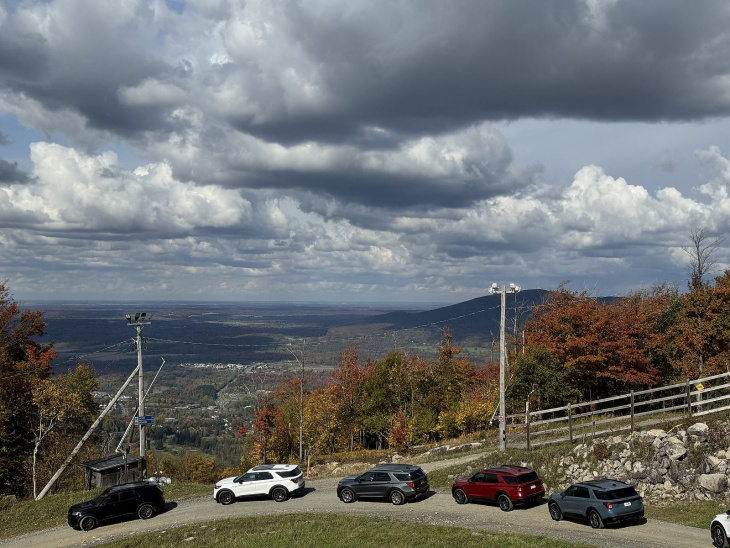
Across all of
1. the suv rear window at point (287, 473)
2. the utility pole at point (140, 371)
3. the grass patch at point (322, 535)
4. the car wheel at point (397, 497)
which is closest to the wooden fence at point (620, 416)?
the car wheel at point (397, 497)

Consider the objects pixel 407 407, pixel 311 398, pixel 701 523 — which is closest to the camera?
pixel 701 523

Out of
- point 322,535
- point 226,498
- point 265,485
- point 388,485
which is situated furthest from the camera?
point 226,498

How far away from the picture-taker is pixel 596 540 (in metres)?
17.7

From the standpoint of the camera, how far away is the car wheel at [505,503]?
2189 centimetres

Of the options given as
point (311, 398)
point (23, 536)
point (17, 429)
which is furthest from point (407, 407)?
point (23, 536)

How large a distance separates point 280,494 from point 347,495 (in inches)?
146

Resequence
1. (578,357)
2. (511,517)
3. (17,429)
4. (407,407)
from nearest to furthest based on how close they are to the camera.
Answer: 1. (511,517)
2. (578,357)
3. (17,429)
4. (407,407)

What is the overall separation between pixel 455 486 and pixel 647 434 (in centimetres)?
893

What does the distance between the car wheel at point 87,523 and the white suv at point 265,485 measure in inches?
223

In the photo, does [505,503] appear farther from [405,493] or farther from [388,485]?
[388,485]

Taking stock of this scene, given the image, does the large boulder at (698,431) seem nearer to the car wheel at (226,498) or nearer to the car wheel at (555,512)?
the car wheel at (555,512)

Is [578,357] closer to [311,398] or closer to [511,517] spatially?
[511,517]

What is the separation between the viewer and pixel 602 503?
18766 mm

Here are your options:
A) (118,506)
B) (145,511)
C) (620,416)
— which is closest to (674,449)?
(620,416)
